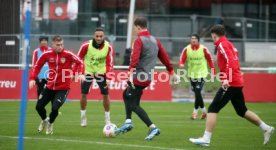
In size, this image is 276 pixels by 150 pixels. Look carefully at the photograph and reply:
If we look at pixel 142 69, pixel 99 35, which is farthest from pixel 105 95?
pixel 142 69

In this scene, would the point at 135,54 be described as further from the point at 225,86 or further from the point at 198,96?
the point at 198,96

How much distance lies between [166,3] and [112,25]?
4.97 m

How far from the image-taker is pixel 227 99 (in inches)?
553

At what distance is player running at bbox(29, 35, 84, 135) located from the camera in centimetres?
1581

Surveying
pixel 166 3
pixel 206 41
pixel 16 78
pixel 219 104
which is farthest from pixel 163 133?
pixel 166 3

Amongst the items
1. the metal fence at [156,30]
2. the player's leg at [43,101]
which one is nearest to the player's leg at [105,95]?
the player's leg at [43,101]

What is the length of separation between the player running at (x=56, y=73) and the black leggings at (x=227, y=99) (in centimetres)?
330

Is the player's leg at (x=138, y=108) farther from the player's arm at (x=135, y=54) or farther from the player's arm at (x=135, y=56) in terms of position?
the player's arm at (x=135, y=54)

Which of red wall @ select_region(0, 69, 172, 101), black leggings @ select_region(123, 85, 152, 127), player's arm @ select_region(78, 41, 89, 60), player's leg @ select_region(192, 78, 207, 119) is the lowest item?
red wall @ select_region(0, 69, 172, 101)

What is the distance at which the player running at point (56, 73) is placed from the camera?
15.8 meters

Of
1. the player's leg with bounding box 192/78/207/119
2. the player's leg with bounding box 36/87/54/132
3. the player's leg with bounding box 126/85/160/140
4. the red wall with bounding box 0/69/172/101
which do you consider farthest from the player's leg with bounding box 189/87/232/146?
the red wall with bounding box 0/69/172/101

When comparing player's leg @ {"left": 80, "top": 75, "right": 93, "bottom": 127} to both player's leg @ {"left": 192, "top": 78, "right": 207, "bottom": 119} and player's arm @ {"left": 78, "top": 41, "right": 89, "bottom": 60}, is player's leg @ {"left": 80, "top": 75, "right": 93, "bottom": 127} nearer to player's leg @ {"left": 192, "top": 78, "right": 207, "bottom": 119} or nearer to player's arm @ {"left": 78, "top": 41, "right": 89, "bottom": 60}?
player's arm @ {"left": 78, "top": 41, "right": 89, "bottom": 60}

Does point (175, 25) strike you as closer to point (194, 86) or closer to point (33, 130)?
point (194, 86)

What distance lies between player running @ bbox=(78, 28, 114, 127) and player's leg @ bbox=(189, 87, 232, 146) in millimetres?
4255
